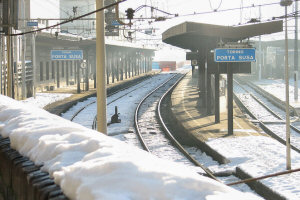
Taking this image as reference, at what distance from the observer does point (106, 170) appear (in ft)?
7.77

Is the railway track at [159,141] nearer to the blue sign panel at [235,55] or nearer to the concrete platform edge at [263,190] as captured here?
the concrete platform edge at [263,190]

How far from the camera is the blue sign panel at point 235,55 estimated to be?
15.4m

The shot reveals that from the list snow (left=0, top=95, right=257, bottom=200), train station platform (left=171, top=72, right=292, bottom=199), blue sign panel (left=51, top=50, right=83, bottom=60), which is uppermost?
blue sign panel (left=51, top=50, right=83, bottom=60)

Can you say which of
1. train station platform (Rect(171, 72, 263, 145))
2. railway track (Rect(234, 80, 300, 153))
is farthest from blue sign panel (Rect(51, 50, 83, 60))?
railway track (Rect(234, 80, 300, 153))

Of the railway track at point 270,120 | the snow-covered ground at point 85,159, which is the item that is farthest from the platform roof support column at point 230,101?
the snow-covered ground at point 85,159

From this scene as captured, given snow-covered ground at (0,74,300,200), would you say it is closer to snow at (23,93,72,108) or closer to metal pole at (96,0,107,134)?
metal pole at (96,0,107,134)

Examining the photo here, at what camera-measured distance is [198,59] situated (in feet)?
78.9

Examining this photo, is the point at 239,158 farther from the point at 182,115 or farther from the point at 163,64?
the point at 163,64

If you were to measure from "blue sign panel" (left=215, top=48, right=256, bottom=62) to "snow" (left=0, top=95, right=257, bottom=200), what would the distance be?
40.6 feet

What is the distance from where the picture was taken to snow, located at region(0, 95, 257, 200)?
2.06 m

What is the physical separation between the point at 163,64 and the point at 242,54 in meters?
87.0

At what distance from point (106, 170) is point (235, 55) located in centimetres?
1362

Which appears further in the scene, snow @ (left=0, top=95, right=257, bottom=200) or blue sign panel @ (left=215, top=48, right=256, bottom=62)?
blue sign panel @ (left=215, top=48, right=256, bottom=62)

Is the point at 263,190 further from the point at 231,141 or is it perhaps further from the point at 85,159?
the point at 85,159
